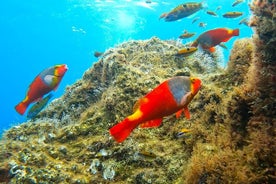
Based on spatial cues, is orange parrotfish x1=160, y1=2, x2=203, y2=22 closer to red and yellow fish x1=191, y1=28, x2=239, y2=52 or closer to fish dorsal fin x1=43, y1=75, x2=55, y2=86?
red and yellow fish x1=191, y1=28, x2=239, y2=52

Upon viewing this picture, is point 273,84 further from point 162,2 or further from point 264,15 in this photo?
point 162,2

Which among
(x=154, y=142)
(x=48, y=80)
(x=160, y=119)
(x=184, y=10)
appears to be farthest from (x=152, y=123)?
(x=184, y=10)

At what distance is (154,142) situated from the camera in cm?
383

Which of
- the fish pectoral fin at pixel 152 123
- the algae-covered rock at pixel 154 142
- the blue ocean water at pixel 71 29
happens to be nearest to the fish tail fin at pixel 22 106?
the algae-covered rock at pixel 154 142

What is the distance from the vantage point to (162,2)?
36344 mm

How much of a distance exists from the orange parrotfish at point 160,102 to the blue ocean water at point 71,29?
358 cm

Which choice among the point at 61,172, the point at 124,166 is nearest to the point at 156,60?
the point at 124,166

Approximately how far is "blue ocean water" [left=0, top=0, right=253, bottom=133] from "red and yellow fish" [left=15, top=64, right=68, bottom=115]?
101 cm

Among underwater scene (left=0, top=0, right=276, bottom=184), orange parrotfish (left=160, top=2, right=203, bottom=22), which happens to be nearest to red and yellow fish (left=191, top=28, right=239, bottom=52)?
underwater scene (left=0, top=0, right=276, bottom=184)

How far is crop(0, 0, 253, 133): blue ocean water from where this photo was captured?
40688 millimetres

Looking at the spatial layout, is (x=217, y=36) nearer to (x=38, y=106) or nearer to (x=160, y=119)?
(x=160, y=119)

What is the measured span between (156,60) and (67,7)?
4338 cm

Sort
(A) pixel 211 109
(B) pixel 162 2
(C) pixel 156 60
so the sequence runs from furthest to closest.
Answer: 1. (B) pixel 162 2
2. (C) pixel 156 60
3. (A) pixel 211 109

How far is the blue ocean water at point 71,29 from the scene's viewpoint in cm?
4069
